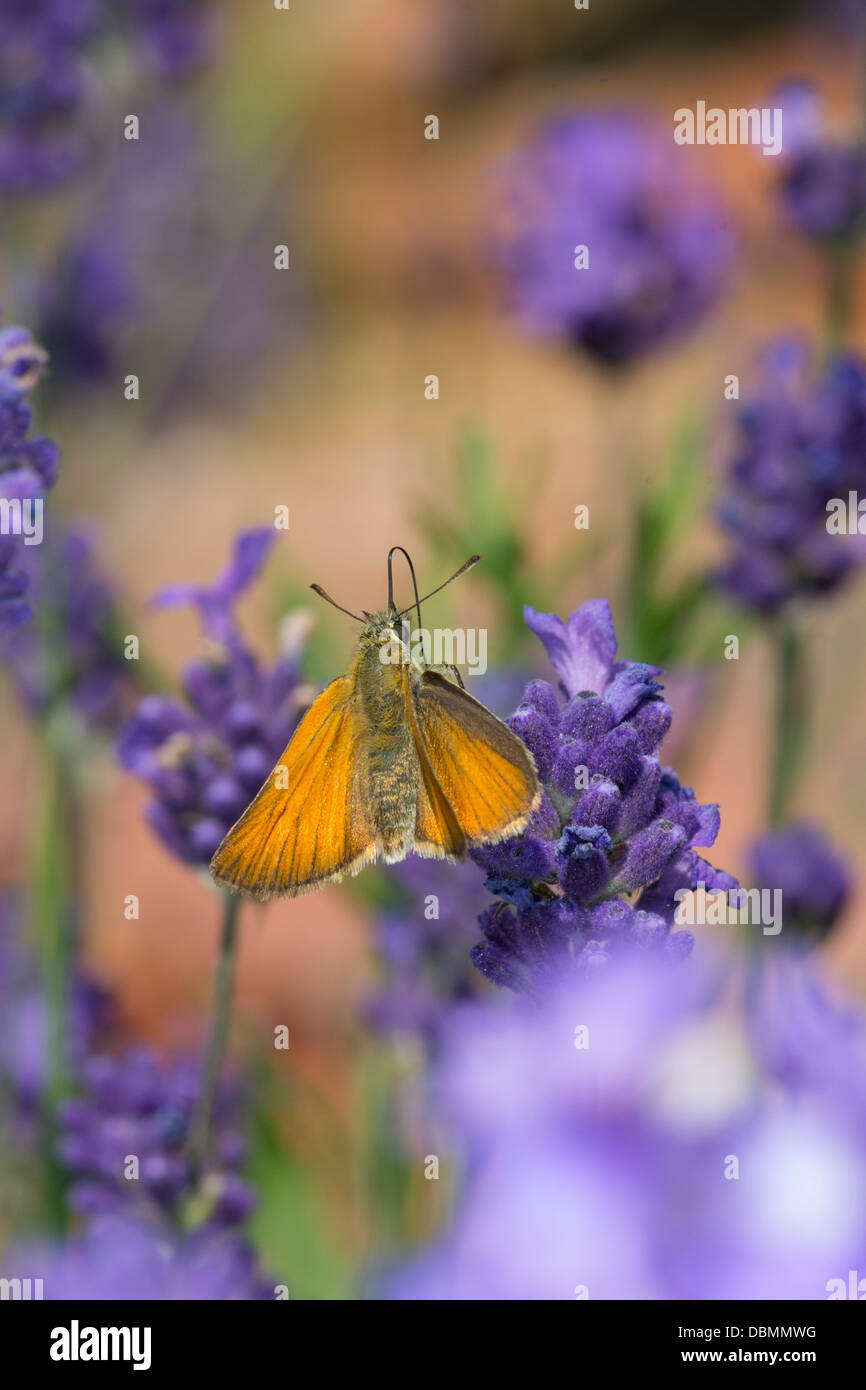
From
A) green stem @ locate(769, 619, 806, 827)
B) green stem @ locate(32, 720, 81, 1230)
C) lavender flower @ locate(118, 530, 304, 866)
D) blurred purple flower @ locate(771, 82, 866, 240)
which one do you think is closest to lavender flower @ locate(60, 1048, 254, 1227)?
green stem @ locate(32, 720, 81, 1230)

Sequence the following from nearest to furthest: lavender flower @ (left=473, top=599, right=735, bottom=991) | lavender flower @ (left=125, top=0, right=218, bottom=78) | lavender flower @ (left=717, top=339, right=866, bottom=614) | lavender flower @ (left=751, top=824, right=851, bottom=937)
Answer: lavender flower @ (left=473, top=599, right=735, bottom=991)
lavender flower @ (left=751, top=824, right=851, bottom=937)
lavender flower @ (left=717, top=339, right=866, bottom=614)
lavender flower @ (left=125, top=0, right=218, bottom=78)

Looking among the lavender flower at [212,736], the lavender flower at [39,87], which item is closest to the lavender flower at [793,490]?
the lavender flower at [212,736]

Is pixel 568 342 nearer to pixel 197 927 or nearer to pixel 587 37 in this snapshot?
pixel 197 927

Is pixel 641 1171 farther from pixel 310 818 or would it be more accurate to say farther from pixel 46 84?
pixel 46 84

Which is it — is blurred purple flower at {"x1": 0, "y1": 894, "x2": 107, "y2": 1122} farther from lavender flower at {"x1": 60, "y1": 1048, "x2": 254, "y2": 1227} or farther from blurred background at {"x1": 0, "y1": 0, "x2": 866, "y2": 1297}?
lavender flower at {"x1": 60, "y1": 1048, "x2": 254, "y2": 1227}

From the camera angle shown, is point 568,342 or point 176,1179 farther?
point 568,342

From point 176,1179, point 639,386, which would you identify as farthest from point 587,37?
point 176,1179
